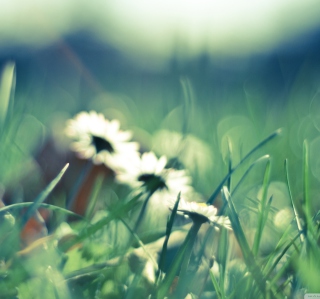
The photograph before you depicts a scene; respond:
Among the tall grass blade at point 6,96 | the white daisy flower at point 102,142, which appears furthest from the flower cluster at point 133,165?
the tall grass blade at point 6,96

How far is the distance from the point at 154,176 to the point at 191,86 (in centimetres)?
62

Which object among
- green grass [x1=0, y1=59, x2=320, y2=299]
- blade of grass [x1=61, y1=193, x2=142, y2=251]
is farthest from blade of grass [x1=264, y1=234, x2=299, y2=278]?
blade of grass [x1=61, y1=193, x2=142, y2=251]

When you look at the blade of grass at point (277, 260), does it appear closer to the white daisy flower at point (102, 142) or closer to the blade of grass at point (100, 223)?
the blade of grass at point (100, 223)

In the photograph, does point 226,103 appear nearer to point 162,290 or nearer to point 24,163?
point 24,163

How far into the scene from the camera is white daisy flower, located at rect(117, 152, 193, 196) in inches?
22.3

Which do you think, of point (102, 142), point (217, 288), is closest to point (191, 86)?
point (102, 142)

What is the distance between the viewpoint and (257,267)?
0.44 m

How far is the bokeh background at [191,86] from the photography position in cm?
87

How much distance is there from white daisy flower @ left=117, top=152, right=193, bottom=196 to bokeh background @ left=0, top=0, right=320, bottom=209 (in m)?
0.08

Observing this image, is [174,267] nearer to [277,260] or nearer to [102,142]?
[277,260]

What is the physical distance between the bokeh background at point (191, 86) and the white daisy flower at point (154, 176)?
0.08 meters

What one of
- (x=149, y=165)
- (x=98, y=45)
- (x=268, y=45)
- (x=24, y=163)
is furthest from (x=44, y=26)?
(x=149, y=165)

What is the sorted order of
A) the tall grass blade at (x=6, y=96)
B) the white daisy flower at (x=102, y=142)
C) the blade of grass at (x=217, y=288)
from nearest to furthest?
1. the blade of grass at (x=217, y=288)
2. the tall grass blade at (x=6, y=96)
3. the white daisy flower at (x=102, y=142)

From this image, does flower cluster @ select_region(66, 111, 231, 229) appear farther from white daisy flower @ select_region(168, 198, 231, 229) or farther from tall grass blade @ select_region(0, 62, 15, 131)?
tall grass blade @ select_region(0, 62, 15, 131)
